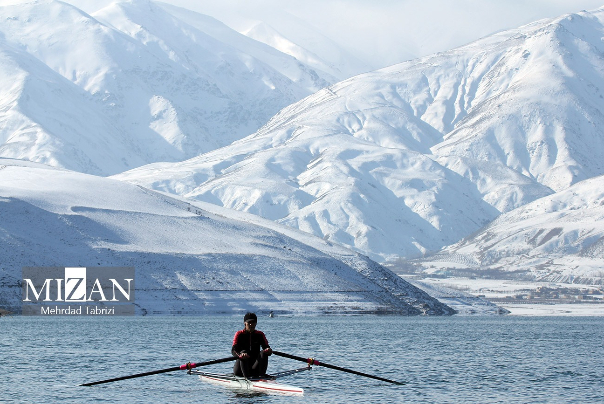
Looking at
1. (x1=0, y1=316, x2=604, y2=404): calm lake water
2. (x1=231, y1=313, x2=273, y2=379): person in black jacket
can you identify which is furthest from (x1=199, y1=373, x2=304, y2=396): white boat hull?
(x1=0, y1=316, x2=604, y2=404): calm lake water

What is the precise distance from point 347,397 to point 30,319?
399 ft

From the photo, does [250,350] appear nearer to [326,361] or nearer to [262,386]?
[262,386]

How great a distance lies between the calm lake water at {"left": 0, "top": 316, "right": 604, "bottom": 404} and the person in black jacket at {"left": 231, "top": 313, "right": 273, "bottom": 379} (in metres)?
2.26

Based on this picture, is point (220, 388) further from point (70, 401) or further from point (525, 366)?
point (525, 366)

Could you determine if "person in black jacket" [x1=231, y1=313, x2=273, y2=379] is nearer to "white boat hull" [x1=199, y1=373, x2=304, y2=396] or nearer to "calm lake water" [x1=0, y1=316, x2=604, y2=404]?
"white boat hull" [x1=199, y1=373, x2=304, y2=396]

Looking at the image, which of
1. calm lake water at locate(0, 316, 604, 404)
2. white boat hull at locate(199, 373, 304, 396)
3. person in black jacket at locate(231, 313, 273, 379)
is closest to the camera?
person in black jacket at locate(231, 313, 273, 379)

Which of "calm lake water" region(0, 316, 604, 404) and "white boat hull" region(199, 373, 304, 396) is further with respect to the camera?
"calm lake water" region(0, 316, 604, 404)

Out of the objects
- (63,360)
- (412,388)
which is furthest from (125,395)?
(63,360)

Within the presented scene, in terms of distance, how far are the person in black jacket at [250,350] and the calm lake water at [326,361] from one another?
7.41 ft

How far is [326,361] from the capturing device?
10362 centimetres

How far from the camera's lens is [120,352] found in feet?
369

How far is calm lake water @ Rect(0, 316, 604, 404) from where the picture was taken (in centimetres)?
7650

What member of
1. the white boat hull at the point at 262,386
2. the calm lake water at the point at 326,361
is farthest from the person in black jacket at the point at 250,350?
the calm lake water at the point at 326,361

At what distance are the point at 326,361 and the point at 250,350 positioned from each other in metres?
34.4
